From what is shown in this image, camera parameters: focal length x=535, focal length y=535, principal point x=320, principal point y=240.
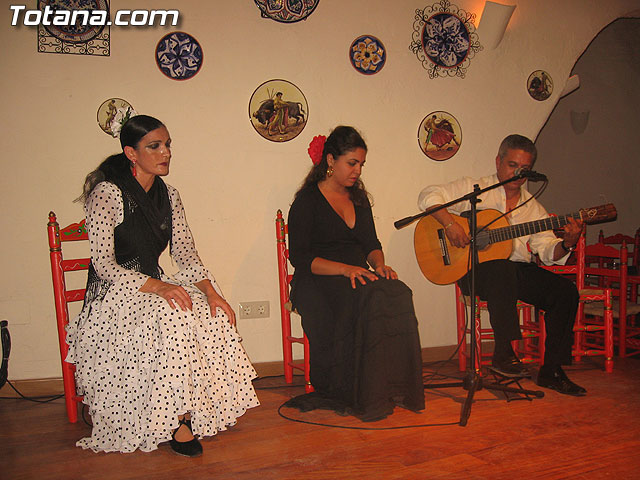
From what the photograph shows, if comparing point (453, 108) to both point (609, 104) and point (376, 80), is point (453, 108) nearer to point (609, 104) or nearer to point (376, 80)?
point (376, 80)

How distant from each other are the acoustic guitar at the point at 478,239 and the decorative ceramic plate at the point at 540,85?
3.94ft

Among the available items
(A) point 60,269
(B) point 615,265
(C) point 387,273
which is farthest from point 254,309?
(B) point 615,265

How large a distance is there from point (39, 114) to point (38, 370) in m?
1.36

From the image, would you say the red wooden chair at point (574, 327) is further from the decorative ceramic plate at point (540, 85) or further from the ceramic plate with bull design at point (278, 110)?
the ceramic plate with bull design at point (278, 110)

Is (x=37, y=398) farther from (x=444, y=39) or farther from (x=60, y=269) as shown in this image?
(x=444, y=39)

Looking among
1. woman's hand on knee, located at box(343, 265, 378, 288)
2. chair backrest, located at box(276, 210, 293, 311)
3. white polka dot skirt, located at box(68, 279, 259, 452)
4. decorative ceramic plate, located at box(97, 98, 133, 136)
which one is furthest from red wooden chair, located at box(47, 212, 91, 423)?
woman's hand on knee, located at box(343, 265, 378, 288)

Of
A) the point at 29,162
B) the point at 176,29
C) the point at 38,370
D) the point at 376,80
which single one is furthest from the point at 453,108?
the point at 38,370

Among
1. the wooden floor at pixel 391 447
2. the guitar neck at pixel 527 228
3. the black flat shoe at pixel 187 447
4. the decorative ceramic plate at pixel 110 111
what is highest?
the decorative ceramic plate at pixel 110 111

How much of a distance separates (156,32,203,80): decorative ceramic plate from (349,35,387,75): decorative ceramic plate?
0.94 m

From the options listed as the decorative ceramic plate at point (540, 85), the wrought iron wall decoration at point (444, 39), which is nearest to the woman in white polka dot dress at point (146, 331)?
the wrought iron wall decoration at point (444, 39)

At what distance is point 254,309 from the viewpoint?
3174mm

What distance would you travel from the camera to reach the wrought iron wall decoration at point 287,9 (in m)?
3.11

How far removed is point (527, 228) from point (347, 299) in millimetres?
1039

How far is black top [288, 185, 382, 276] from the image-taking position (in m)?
2.74
